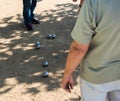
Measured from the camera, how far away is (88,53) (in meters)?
2.48

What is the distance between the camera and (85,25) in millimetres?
2268

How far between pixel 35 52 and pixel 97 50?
3.44m

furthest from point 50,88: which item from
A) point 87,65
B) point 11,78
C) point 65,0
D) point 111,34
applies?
point 65,0

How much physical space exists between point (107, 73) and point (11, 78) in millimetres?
2744

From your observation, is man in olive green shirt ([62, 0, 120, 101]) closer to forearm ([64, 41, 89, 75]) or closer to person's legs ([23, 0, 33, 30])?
forearm ([64, 41, 89, 75])

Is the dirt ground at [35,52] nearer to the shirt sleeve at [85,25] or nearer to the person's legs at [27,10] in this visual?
the person's legs at [27,10]

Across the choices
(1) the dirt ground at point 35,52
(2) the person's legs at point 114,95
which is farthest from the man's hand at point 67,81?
(1) the dirt ground at point 35,52

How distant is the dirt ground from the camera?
465 centimetres

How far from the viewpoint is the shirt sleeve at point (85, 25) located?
2.20 metres

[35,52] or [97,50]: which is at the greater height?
[97,50]

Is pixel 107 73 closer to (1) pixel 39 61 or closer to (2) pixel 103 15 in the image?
(2) pixel 103 15

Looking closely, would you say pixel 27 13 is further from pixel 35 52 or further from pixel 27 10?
pixel 35 52

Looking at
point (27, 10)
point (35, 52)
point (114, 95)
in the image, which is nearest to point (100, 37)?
point (114, 95)

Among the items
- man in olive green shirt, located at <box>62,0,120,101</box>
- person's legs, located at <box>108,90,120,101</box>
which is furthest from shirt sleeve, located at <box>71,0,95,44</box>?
person's legs, located at <box>108,90,120,101</box>
